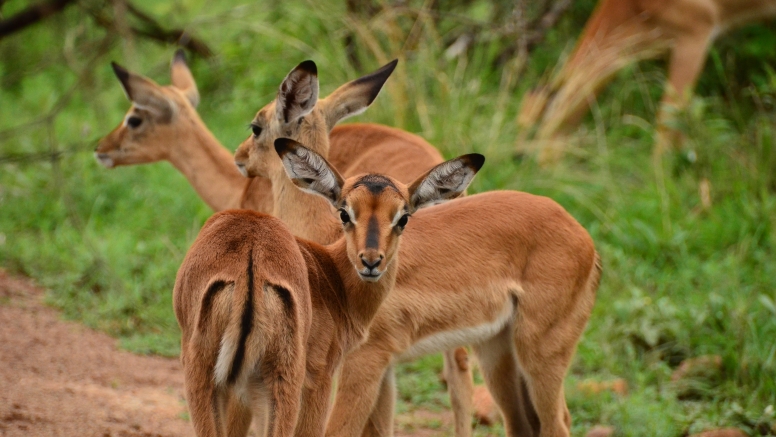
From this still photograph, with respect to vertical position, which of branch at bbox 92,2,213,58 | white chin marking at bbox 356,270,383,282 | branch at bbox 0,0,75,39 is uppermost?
branch at bbox 92,2,213,58

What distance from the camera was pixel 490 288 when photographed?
4.78 metres

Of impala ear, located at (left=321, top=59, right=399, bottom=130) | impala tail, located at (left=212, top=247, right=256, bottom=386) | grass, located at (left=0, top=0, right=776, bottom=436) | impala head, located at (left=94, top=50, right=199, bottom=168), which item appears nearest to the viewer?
impala tail, located at (left=212, top=247, right=256, bottom=386)

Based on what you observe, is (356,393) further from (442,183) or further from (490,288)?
(442,183)

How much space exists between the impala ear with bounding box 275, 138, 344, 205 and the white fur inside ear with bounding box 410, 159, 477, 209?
0.34 m

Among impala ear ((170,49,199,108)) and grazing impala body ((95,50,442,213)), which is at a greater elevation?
impala ear ((170,49,199,108))

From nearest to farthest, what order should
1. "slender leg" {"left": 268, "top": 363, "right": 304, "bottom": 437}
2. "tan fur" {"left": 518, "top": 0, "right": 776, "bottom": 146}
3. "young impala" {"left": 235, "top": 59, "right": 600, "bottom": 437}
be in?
"slender leg" {"left": 268, "top": 363, "right": 304, "bottom": 437}, "young impala" {"left": 235, "top": 59, "right": 600, "bottom": 437}, "tan fur" {"left": 518, "top": 0, "right": 776, "bottom": 146}

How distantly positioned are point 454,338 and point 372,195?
1016 millimetres

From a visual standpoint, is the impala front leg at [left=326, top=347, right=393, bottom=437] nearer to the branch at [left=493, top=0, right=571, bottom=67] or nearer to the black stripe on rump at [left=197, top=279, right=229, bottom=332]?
the black stripe on rump at [left=197, top=279, right=229, bottom=332]

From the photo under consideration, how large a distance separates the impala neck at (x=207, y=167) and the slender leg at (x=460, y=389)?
5.57 ft

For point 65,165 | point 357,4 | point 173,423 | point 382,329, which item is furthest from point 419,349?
point 357,4

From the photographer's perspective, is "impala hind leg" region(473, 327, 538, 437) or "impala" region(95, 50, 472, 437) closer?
"impala hind leg" region(473, 327, 538, 437)

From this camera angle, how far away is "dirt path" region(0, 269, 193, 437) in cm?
473

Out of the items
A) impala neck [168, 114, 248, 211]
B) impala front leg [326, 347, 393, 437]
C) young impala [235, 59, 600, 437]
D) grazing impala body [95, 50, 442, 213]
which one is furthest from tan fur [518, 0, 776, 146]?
impala front leg [326, 347, 393, 437]

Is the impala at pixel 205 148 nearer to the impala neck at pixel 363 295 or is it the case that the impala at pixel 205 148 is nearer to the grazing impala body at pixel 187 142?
the grazing impala body at pixel 187 142
